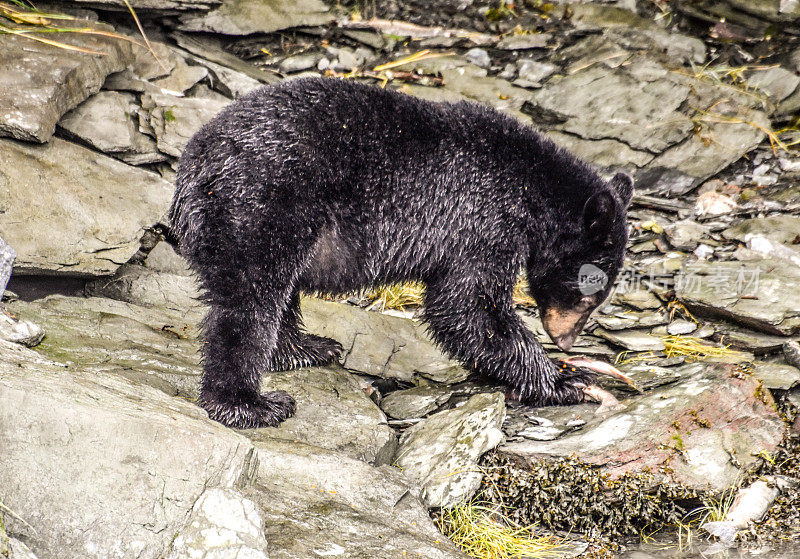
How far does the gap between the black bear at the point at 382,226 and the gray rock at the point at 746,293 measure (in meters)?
1.35

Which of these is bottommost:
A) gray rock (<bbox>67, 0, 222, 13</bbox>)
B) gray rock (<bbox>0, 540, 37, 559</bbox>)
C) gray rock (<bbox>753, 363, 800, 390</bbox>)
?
gray rock (<bbox>0, 540, 37, 559</bbox>)

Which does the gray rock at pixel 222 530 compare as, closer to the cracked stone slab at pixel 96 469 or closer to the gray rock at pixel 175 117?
the cracked stone slab at pixel 96 469

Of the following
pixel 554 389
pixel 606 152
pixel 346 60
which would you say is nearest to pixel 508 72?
pixel 606 152

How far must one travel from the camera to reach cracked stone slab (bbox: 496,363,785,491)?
4.47 meters

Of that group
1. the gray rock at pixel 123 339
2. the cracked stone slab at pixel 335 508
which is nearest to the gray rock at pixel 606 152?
the gray rock at pixel 123 339

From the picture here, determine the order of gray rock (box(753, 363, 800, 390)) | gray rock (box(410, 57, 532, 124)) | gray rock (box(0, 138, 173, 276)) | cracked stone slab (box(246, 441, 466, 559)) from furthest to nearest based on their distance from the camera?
gray rock (box(410, 57, 532, 124))
gray rock (box(0, 138, 173, 276))
gray rock (box(753, 363, 800, 390))
cracked stone slab (box(246, 441, 466, 559))

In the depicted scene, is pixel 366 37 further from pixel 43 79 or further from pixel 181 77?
pixel 43 79

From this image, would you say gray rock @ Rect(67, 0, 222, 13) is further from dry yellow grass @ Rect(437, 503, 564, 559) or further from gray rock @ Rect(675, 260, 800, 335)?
dry yellow grass @ Rect(437, 503, 564, 559)

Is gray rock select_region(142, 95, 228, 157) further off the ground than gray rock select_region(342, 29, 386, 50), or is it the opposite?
gray rock select_region(342, 29, 386, 50)

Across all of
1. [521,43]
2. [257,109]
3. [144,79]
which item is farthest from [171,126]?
[521,43]

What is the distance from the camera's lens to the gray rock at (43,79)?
19.9 ft

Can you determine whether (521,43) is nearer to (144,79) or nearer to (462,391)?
(144,79)

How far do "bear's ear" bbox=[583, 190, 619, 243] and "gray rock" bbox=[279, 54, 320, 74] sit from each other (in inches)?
179

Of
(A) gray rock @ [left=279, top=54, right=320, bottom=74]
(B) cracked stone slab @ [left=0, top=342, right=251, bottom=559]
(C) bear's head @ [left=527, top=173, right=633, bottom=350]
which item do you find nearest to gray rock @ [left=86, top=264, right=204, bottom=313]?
(B) cracked stone slab @ [left=0, top=342, right=251, bottom=559]
